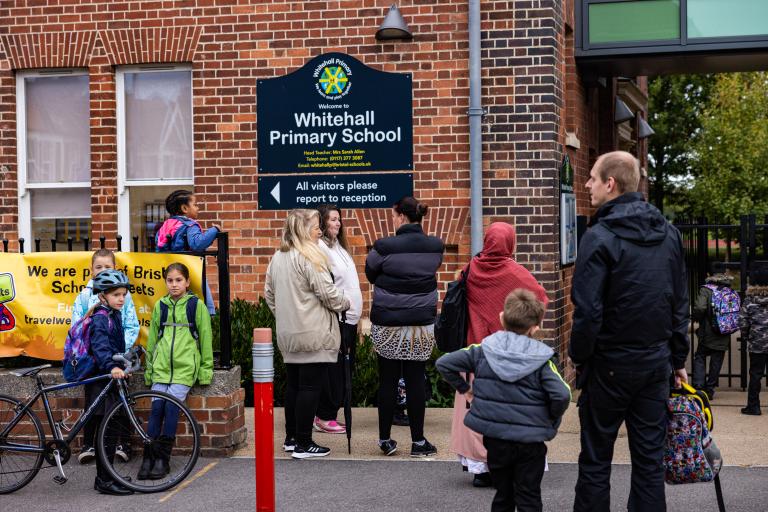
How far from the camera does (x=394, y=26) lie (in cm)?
952

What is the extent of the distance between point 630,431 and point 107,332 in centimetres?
337

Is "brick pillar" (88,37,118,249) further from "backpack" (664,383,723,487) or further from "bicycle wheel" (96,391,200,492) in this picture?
"backpack" (664,383,723,487)

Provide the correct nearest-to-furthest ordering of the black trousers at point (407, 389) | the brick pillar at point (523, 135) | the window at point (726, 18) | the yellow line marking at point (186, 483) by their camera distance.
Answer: the yellow line marking at point (186, 483) → the black trousers at point (407, 389) → the brick pillar at point (523, 135) → the window at point (726, 18)

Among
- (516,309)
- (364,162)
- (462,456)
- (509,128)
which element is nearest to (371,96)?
(364,162)

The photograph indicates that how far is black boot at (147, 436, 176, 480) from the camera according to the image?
256 inches

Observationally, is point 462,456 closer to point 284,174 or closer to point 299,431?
point 299,431

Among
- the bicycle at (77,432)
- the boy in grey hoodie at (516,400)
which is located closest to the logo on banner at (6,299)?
the bicycle at (77,432)

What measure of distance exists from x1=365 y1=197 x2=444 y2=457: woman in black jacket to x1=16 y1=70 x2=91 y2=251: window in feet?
15.4

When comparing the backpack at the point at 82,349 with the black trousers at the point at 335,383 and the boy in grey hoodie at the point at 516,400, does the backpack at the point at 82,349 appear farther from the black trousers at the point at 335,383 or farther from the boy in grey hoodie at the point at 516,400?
the boy in grey hoodie at the point at 516,400

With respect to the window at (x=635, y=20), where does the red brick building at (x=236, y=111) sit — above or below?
below

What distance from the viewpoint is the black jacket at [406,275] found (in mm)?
7051

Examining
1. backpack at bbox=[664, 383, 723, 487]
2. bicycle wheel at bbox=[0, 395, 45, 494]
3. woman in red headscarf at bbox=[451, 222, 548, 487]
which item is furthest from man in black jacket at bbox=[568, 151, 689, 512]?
bicycle wheel at bbox=[0, 395, 45, 494]

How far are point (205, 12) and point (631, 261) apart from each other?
659cm

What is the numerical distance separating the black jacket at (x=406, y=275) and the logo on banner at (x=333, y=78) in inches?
123
